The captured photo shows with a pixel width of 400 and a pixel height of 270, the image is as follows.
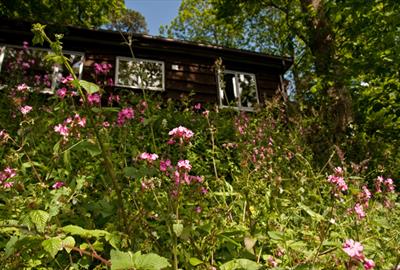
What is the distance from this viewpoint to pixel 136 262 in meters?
1.25

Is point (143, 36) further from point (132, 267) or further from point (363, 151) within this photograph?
point (132, 267)

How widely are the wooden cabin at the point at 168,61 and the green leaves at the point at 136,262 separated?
324 inches

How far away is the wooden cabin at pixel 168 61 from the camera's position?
32.2 feet

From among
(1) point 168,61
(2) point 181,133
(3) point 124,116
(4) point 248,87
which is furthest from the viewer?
(4) point 248,87

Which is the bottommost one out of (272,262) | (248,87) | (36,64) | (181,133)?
(272,262)

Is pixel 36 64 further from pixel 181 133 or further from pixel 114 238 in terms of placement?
pixel 114 238

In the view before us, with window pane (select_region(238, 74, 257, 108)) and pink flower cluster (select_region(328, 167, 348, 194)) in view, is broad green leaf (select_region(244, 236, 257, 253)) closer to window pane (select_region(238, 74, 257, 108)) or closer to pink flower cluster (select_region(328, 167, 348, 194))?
pink flower cluster (select_region(328, 167, 348, 194))

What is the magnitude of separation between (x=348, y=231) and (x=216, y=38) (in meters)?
22.3

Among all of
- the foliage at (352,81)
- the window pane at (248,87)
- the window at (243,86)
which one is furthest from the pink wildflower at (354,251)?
the window pane at (248,87)

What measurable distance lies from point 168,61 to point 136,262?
32.5 ft

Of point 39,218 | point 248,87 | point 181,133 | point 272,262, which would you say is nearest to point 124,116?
point 181,133

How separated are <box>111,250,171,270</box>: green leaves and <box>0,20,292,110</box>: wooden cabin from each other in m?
8.22

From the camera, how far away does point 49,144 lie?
3826 millimetres

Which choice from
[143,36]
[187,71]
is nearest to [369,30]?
[187,71]
